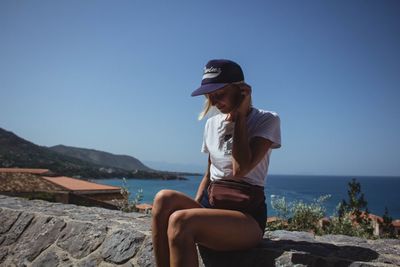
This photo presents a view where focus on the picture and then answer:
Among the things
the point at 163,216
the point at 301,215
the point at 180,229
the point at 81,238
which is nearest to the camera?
the point at 180,229

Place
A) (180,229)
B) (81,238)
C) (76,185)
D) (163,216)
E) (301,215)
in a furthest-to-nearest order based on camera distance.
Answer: (76,185), (301,215), (81,238), (163,216), (180,229)

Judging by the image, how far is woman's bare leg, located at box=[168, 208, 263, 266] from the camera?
5.95 feet

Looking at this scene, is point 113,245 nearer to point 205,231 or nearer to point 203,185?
point 203,185

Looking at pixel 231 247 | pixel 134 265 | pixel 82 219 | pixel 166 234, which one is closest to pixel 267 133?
pixel 231 247

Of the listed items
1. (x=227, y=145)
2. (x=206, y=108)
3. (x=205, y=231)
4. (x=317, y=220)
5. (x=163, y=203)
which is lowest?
(x=317, y=220)

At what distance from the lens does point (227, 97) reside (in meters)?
2.21

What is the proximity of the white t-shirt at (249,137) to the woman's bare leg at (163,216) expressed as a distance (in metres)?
0.33

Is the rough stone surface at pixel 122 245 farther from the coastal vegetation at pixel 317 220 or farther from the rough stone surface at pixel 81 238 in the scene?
the coastal vegetation at pixel 317 220

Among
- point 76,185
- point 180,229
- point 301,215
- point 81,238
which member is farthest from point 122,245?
point 76,185

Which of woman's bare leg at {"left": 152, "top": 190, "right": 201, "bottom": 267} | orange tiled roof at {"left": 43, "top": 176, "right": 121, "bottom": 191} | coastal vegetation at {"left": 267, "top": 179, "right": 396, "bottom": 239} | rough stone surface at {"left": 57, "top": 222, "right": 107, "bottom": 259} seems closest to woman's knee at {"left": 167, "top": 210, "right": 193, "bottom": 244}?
woman's bare leg at {"left": 152, "top": 190, "right": 201, "bottom": 267}

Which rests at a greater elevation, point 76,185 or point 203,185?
point 203,185

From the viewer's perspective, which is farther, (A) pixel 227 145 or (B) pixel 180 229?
(A) pixel 227 145

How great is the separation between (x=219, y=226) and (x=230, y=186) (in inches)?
13.7

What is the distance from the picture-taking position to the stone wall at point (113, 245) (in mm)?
2117
